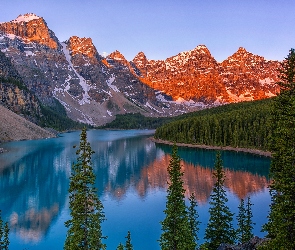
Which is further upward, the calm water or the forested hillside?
the forested hillside

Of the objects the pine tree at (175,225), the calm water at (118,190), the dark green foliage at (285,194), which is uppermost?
the dark green foliage at (285,194)

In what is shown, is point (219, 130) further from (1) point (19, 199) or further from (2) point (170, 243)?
(2) point (170, 243)

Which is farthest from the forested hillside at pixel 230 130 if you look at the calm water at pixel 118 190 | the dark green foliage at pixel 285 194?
the dark green foliage at pixel 285 194

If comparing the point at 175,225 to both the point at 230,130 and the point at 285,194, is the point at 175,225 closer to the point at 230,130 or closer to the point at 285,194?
the point at 285,194

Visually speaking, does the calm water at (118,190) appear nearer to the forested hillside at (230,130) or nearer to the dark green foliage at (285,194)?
the forested hillside at (230,130)

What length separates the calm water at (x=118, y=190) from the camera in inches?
1802

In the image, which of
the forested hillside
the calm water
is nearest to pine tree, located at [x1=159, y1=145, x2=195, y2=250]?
the calm water

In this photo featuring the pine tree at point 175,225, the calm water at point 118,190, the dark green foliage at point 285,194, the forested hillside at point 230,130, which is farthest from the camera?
the forested hillside at point 230,130

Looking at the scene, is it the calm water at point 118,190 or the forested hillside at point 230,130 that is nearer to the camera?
the calm water at point 118,190

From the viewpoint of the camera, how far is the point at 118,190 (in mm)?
69812

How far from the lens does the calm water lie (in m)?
45.8

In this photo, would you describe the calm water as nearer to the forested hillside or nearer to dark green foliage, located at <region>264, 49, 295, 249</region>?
the forested hillside

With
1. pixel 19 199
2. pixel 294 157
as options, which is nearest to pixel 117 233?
pixel 19 199

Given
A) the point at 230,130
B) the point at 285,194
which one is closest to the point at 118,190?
the point at 285,194
